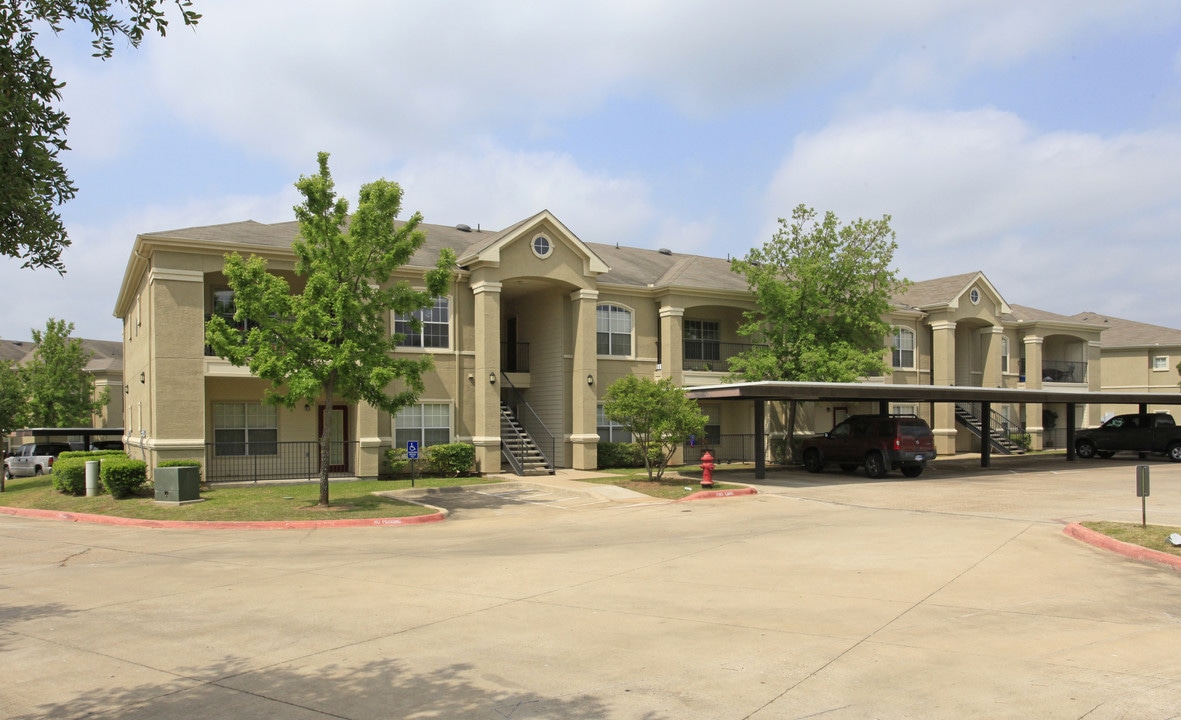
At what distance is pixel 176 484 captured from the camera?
20.0 m

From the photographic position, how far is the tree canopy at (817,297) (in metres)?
30.4

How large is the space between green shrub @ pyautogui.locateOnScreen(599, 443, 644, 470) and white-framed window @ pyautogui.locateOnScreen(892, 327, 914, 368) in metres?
14.3

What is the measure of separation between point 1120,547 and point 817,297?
1854 centimetres

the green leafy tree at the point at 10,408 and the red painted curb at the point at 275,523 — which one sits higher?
the green leafy tree at the point at 10,408

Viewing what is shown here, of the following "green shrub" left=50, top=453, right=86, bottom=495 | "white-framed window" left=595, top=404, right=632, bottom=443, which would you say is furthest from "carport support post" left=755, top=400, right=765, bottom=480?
"green shrub" left=50, top=453, right=86, bottom=495

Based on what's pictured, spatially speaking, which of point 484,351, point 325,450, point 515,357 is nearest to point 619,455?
point 515,357

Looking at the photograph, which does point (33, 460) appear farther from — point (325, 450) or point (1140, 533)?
point (1140, 533)

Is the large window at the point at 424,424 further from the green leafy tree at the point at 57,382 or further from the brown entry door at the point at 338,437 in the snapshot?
the green leafy tree at the point at 57,382

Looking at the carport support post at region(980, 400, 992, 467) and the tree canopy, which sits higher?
the tree canopy

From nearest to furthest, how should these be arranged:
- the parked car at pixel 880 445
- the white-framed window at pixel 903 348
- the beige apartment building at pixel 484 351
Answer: the beige apartment building at pixel 484 351 < the parked car at pixel 880 445 < the white-framed window at pixel 903 348

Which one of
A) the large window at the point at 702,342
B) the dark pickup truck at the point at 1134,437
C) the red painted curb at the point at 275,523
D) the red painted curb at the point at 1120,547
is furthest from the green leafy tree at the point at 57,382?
the dark pickup truck at the point at 1134,437

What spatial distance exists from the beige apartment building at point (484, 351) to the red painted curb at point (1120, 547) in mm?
16083

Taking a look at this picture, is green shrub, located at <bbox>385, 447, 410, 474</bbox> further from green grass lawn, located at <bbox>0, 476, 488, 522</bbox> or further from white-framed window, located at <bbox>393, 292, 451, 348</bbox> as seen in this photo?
white-framed window, located at <bbox>393, 292, 451, 348</bbox>

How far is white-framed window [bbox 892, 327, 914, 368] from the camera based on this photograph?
37938 mm
